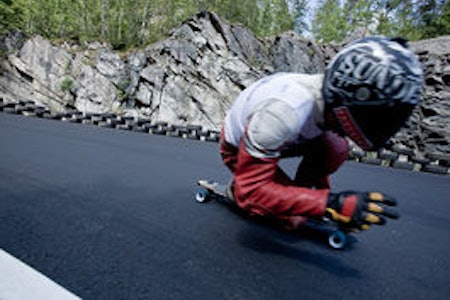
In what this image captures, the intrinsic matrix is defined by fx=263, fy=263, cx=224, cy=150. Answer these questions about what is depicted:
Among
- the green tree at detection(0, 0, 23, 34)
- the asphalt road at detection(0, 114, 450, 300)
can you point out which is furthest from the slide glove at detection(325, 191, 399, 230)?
the green tree at detection(0, 0, 23, 34)

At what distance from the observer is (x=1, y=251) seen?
1.01 meters

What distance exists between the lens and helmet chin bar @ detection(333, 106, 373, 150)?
3.17 ft

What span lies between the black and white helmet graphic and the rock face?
1071cm

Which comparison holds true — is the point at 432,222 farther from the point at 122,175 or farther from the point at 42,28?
the point at 42,28

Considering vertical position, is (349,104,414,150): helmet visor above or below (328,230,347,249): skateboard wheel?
above

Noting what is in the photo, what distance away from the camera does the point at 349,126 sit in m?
0.98

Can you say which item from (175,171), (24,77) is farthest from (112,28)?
(175,171)

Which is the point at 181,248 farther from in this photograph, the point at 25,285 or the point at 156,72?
the point at 156,72

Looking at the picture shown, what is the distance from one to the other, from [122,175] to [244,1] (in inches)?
780

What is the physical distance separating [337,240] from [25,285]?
1340 mm

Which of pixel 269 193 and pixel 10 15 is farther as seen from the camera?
pixel 10 15

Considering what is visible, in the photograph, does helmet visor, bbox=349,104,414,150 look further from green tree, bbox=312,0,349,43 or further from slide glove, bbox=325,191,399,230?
green tree, bbox=312,0,349,43

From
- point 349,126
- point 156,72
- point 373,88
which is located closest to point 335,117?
point 349,126

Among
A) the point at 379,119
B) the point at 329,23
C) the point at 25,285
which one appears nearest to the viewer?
the point at 25,285
